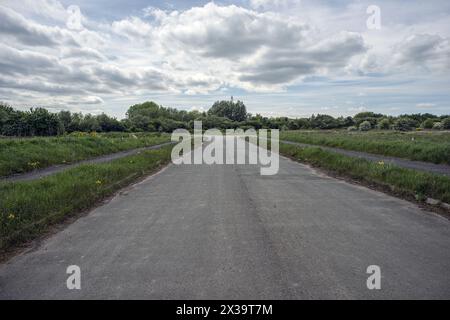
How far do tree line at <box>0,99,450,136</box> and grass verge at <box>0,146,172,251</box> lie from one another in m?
50.9

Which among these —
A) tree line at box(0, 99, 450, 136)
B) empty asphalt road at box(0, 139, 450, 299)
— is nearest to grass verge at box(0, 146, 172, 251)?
empty asphalt road at box(0, 139, 450, 299)

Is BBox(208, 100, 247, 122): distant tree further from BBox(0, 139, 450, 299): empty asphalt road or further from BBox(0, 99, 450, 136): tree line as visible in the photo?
BBox(0, 139, 450, 299): empty asphalt road

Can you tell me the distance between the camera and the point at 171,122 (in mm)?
98375

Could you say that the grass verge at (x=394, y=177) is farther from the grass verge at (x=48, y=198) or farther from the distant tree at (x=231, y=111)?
the distant tree at (x=231, y=111)

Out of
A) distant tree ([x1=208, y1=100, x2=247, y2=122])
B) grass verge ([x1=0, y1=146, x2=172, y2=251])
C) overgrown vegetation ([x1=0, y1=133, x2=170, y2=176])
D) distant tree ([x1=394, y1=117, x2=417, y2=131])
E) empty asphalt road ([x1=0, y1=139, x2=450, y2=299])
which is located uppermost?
Result: distant tree ([x1=208, y1=100, x2=247, y2=122])

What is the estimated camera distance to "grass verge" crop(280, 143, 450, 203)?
364 inches

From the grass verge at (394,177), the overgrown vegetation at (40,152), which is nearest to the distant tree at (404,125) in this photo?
the grass verge at (394,177)

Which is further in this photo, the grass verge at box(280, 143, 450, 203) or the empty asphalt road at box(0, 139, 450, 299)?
the grass verge at box(280, 143, 450, 203)

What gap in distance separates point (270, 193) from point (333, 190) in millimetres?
2173

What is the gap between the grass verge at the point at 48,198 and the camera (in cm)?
616

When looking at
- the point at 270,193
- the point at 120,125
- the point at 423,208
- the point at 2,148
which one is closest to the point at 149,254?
the point at 270,193

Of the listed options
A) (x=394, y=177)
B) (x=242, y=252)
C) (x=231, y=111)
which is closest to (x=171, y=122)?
(x=231, y=111)

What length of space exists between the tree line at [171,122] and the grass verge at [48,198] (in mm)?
50857

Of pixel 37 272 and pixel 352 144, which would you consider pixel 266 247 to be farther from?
pixel 352 144
